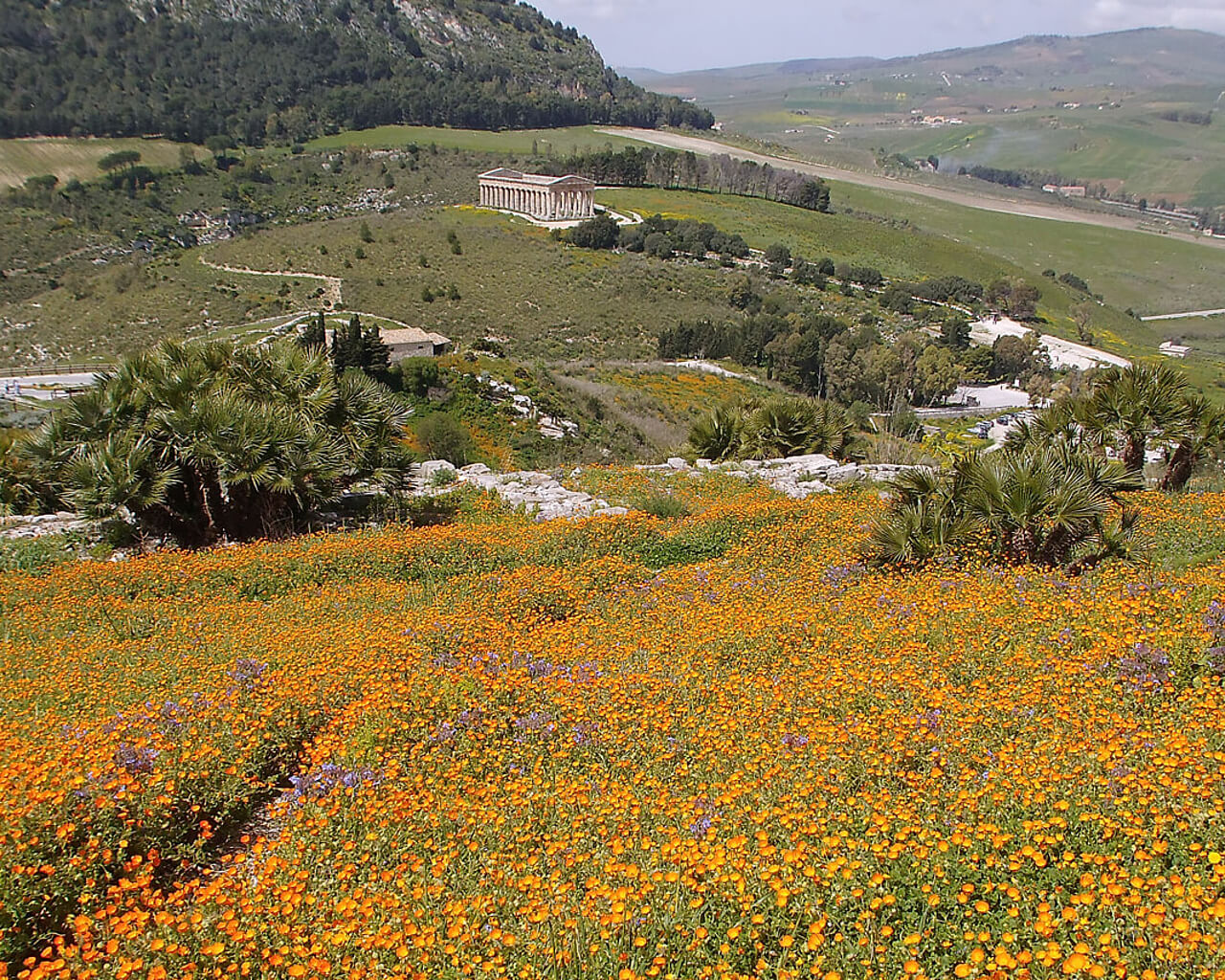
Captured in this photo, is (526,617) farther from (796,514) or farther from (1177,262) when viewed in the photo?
(1177,262)

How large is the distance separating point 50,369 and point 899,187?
166m

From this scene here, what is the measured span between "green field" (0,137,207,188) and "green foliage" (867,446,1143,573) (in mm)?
138870

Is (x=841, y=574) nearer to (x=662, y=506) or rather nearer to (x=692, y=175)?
(x=662, y=506)

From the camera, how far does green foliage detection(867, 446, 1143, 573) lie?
10070 millimetres

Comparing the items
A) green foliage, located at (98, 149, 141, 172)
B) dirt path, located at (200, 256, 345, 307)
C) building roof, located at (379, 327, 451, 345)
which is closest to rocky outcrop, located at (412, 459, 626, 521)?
building roof, located at (379, 327, 451, 345)

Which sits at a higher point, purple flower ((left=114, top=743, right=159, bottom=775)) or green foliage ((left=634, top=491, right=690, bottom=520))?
purple flower ((left=114, top=743, right=159, bottom=775))

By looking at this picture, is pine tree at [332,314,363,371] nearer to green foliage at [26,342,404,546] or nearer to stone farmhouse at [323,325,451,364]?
stone farmhouse at [323,325,451,364]

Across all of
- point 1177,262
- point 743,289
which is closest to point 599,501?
point 743,289

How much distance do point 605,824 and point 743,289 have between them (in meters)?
78.3

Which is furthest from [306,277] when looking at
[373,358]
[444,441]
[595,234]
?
[444,441]

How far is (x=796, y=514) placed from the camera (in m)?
13.9

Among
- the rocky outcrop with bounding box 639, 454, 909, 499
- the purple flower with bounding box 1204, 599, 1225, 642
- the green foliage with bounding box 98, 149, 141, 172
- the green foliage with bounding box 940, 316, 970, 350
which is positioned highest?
the green foliage with bounding box 98, 149, 141, 172

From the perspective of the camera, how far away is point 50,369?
53500mm

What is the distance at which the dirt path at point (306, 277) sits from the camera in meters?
71.1
